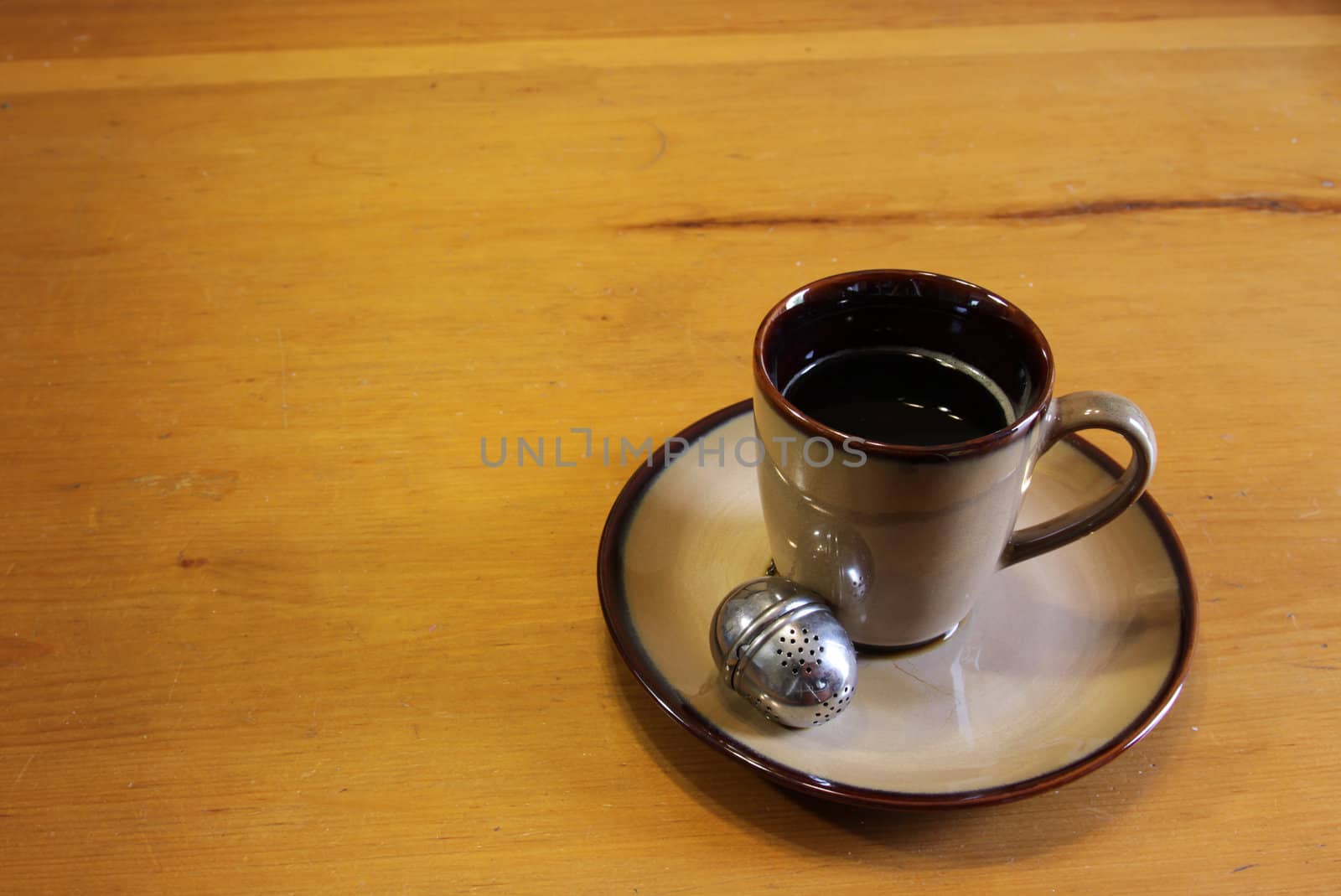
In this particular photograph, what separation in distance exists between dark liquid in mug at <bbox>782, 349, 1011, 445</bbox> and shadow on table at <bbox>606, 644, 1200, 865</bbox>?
13 cm

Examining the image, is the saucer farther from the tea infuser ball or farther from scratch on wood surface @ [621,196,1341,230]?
scratch on wood surface @ [621,196,1341,230]

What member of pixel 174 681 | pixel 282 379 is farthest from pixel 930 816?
pixel 282 379

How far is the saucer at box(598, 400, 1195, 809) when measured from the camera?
1.28ft

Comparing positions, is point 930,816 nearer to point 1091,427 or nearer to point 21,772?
point 1091,427

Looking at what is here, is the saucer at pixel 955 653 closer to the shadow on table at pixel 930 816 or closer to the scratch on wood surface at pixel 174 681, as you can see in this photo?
the shadow on table at pixel 930 816

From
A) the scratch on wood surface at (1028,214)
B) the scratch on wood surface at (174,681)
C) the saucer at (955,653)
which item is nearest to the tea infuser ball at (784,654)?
the saucer at (955,653)

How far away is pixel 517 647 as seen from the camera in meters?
0.48

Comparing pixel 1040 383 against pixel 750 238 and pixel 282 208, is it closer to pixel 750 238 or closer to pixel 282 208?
pixel 750 238

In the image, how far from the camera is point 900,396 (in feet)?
1.46

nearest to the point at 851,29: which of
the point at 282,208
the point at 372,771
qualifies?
the point at 282,208

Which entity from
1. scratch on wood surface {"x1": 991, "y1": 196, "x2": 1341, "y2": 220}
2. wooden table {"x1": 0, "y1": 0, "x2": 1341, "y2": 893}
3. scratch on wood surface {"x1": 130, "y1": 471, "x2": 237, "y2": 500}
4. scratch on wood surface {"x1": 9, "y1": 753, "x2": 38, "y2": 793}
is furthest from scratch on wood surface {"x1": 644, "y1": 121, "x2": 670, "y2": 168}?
scratch on wood surface {"x1": 9, "y1": 753, "x2": 38, "y2": 793}

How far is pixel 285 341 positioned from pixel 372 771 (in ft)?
0.98

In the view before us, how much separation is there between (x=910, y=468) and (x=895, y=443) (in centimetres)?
2

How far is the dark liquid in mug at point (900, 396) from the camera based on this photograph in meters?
0.43
